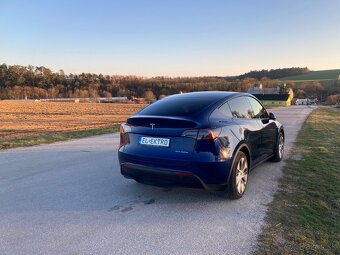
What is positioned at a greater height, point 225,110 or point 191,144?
point 225,110

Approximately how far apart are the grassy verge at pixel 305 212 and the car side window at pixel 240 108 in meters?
1.36

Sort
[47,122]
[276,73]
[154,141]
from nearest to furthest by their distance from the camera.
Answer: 1. [154,141]
2. [47,122]
3. [276,73]

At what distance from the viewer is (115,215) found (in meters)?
4.31

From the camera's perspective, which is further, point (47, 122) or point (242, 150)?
point (47, 122)

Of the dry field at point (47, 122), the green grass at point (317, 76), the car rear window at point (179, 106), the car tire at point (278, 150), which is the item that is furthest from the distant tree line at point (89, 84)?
the car rear window at point (179, 106)

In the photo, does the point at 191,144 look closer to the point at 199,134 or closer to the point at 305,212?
the point at 199,134

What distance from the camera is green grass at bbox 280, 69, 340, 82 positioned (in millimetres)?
146188

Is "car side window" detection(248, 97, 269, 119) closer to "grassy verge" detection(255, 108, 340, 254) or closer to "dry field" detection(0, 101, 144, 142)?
"grassy verge" detection(255, 108, 340, 254)

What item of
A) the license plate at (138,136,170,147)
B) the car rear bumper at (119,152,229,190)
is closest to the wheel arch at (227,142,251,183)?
the car rear bumper at (119,152,229,190)

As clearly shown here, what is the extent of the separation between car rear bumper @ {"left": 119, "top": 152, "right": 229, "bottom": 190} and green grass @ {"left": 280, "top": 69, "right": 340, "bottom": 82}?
6077 inches

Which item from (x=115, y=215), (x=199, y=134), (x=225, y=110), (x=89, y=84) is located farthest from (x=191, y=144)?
(x=89, y=84)

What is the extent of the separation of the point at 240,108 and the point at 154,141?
6.13 ft

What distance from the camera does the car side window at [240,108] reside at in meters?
5.62

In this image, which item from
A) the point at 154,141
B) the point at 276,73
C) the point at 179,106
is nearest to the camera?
the point at 154,141
